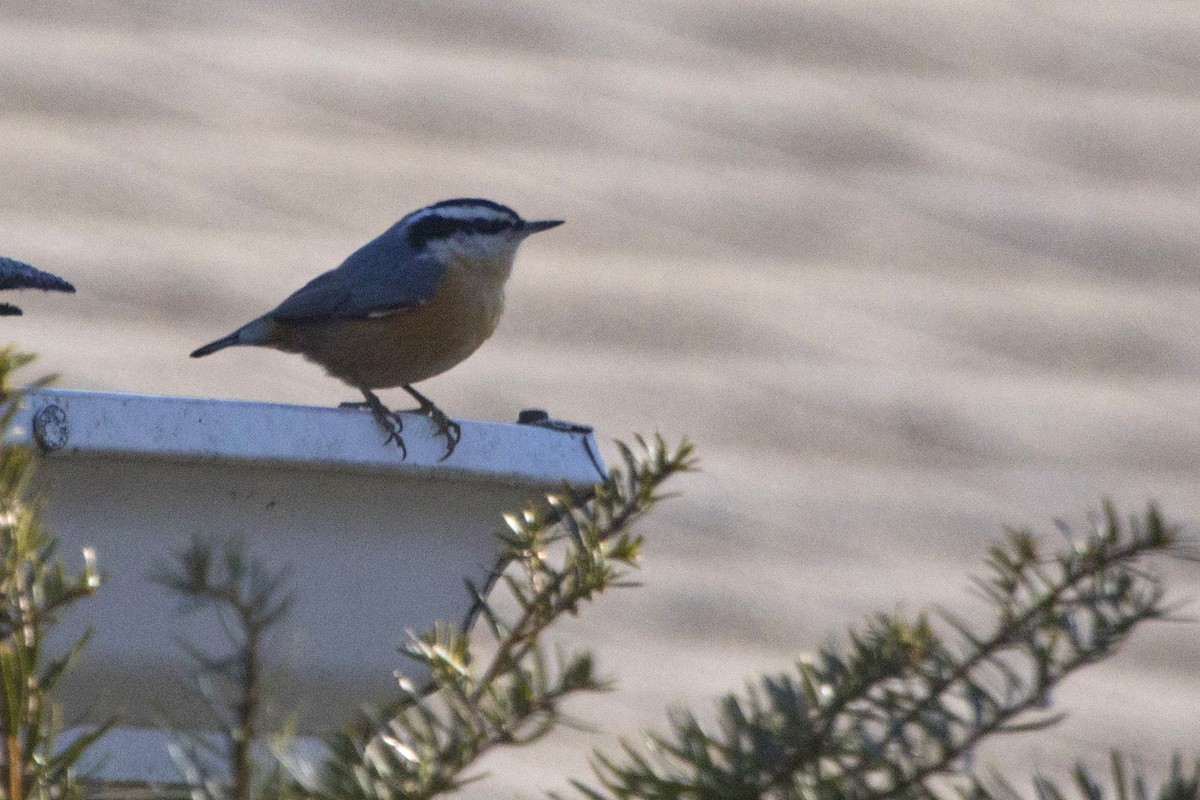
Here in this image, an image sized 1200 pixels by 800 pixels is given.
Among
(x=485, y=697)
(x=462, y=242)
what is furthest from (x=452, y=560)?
(x=462, y=242)

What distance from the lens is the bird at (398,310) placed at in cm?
297

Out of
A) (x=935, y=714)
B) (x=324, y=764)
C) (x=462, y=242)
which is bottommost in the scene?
(x=324, y=764)

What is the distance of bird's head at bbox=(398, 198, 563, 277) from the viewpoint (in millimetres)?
3154

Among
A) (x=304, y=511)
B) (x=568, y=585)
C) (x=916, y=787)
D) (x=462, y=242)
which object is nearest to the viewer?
(x=916, y=787)

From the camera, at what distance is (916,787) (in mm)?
622

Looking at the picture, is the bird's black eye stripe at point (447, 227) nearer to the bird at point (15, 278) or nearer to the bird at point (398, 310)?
the bird at point (398, 310)

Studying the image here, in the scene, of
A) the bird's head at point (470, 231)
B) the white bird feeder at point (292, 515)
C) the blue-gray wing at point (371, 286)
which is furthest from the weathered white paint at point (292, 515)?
the bird's head at point (470, 231)

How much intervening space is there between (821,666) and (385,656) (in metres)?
0.48

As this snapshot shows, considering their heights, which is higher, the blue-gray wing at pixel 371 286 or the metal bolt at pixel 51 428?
the blue-gray wing at pixel 371 286

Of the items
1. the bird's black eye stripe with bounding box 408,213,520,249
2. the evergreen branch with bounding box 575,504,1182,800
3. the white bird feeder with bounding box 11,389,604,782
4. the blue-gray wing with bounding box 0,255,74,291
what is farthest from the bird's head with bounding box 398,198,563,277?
the evergreen branch with bounding box 575,504,1182,800

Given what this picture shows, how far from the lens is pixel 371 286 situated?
306cm

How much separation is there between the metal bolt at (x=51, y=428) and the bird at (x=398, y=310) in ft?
6.40

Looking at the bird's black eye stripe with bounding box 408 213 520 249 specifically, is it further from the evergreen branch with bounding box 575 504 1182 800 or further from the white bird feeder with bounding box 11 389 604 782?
the evergreen branch with bounding box 575 504 1182 800

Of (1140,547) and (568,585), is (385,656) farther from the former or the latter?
(1140,547)
